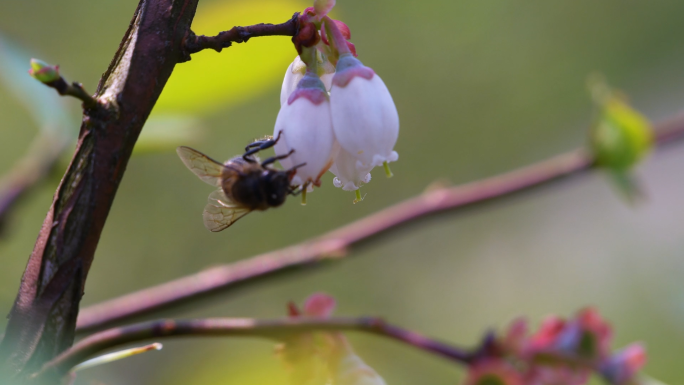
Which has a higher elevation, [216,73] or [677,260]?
[677,260]

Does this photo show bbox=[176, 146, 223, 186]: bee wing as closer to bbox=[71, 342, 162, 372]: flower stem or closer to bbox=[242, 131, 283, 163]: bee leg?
bbox=[242, 131, 283, 163]: bee leg

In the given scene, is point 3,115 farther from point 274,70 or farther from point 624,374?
point 624,374

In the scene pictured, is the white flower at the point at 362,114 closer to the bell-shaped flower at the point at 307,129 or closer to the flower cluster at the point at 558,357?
the bell-shaped flower at the point at 307,129

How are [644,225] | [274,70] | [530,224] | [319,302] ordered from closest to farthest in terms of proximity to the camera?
1. [319,302]
2. [274,70]
3. [644,225]
4. [530,224]

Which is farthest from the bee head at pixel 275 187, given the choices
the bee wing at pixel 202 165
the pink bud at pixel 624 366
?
the pink bud at pixel 624 366

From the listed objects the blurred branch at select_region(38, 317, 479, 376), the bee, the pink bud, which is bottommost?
the blurred branch at select_region(38, 317, 479, 376)

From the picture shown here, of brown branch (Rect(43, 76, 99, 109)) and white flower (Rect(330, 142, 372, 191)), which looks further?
white flower (Rect(330, 142, 372, 191))

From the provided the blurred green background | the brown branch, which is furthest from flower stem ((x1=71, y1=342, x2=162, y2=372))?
the blurred green background

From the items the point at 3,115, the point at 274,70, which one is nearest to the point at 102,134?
the point at 274,70
